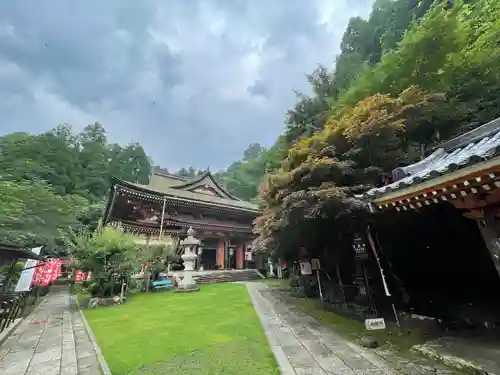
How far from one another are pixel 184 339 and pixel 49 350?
2327 mm

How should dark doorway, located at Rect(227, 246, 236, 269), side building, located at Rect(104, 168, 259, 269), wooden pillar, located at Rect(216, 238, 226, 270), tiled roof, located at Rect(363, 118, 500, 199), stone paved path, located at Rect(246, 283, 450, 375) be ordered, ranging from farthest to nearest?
dark doorway, located at Rect(227, 246, 236, 269) → wooden pillar, located at Rect(216, 238, 226, 270) → side building, located at Rect(104, 168, 259, 269) → stone paved path, located at Rect(246, 283, 450, 375) → tiled roof, located at Rect(363, 118, 500, 199)

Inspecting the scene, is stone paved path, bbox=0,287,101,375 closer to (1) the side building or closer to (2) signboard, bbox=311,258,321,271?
(2) signboard, bbox=311,258,321,271

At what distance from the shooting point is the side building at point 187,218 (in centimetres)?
1587

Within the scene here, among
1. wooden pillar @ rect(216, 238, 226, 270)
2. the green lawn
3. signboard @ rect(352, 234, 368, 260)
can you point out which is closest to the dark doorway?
wooden pillar @ rect(216, 238, 226, 270)

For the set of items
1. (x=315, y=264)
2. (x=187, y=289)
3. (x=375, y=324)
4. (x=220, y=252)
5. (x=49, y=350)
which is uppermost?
(x=220, y=252)

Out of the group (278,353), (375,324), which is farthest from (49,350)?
(375,324)

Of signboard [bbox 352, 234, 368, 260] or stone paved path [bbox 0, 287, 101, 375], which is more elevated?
signboard [bbox 352, 234, 368, 260]

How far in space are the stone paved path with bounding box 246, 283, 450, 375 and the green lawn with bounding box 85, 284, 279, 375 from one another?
0.74ft

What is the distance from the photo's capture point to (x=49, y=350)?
4781mm

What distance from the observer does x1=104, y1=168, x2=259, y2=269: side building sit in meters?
15.9

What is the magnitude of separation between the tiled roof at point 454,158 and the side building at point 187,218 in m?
13.1

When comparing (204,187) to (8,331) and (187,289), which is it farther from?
(8,331)

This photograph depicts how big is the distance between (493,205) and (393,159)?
3833 mm

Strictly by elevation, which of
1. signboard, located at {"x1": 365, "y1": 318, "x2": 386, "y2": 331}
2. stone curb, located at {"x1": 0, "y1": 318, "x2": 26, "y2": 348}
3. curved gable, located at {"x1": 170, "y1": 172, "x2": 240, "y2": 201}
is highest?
curved gable, located at {"x1": 170, "y1": 172, "x2": 240, "y2": 201}
